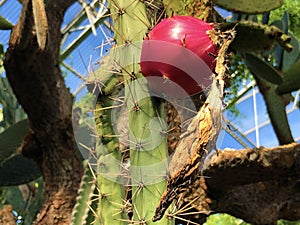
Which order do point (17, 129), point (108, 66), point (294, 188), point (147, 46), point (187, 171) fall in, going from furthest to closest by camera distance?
point (17, 129) → point (294, 188) → point (108, 66) → point (147, 46) → point (187, 171)

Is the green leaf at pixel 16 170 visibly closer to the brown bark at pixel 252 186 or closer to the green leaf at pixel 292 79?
the brown bark at pixel 252 186

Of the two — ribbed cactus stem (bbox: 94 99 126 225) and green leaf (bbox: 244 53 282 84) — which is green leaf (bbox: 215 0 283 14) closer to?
green leaf (bbox: 244 53 282 84)

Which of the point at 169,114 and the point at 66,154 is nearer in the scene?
the point at 169,114

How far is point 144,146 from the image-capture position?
856 mm

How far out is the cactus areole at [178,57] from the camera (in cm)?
83

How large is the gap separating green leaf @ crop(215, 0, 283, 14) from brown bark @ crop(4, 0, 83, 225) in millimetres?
596

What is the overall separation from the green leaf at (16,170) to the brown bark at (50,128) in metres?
0.09

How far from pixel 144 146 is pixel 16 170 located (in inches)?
59.7

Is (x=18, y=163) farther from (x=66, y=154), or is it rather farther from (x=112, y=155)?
(x=112, y=155)

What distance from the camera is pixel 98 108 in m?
0.99

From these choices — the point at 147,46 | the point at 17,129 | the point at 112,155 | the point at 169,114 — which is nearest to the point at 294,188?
the point at 169,114

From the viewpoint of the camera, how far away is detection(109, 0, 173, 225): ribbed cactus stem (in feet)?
2.77

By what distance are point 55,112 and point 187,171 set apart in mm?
1531

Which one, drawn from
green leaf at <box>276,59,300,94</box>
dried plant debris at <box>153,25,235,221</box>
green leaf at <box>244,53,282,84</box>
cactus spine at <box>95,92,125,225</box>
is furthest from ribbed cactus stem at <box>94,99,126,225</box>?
green leaf at <box>276,59,300,94</box>
